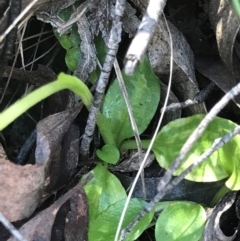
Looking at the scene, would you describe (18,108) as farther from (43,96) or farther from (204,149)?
(204,149)

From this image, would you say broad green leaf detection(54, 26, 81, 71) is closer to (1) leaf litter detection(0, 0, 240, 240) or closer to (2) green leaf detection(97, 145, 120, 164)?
(1) leaf litter detection(0, 0, 240, 240)

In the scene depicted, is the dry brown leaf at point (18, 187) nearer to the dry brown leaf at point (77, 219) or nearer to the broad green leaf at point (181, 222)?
the dry brown leaf at point (77, 219)

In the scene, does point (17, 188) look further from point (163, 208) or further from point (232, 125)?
point (232, 125)

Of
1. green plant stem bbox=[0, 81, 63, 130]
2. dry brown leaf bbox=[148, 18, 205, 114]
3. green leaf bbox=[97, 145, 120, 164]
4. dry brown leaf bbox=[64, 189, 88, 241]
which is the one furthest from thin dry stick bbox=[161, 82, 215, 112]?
green plant stem bbox=[0, 81, 63, 130]

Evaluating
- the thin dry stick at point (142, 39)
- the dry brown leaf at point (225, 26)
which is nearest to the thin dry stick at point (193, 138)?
the thin dry stick at point (142, 39)

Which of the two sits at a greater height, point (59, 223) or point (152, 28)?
point (152, 28)

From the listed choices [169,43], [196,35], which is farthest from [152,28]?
[196,35]
